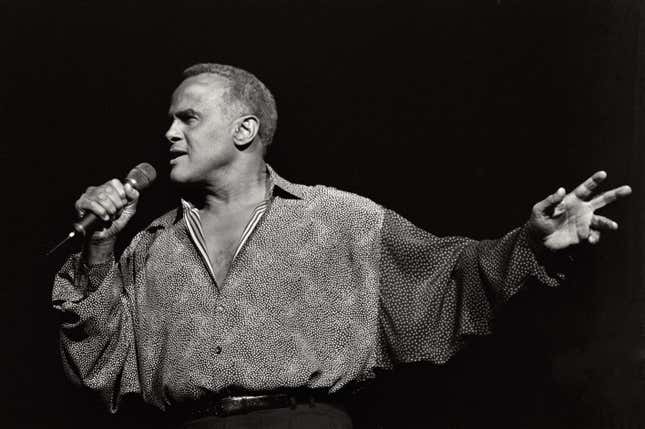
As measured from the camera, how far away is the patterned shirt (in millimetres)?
2643

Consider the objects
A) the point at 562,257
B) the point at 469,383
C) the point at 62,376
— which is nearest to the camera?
the point at 562,257

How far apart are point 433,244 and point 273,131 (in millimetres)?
765

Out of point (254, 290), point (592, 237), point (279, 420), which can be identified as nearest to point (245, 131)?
point (254, 290)

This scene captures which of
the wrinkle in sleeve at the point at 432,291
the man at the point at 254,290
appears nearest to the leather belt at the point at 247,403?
the man at the point at 254,290

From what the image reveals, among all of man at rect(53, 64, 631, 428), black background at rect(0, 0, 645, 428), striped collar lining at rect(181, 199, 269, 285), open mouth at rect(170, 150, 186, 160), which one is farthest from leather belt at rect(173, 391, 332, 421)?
open mouth at rect(170, 150, 186, 160)

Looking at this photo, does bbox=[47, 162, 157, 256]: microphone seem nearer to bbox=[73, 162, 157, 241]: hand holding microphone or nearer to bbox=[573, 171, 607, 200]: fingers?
bbox=[73, 162, 157, 241]: hand holding microphone

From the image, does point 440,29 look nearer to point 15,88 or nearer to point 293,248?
point 293,248

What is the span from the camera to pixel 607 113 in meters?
2.97

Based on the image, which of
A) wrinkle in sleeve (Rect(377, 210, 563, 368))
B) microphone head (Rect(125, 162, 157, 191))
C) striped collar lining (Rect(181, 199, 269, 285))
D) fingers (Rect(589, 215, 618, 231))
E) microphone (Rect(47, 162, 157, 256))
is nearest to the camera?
fingers (Rect(589, 215, 618, 231))

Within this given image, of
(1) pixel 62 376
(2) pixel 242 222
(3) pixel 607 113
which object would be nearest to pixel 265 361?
(2) pixel 242 222

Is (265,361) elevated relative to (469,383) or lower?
elevated

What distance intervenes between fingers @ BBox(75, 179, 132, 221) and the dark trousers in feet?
2.10

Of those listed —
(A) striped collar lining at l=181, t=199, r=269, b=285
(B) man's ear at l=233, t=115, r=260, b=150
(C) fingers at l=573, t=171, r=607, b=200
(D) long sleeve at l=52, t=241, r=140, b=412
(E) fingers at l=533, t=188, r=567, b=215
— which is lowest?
(D) long sleeve at l=52, t=241, r=140, b=412

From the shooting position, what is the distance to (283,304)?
2732 mm
